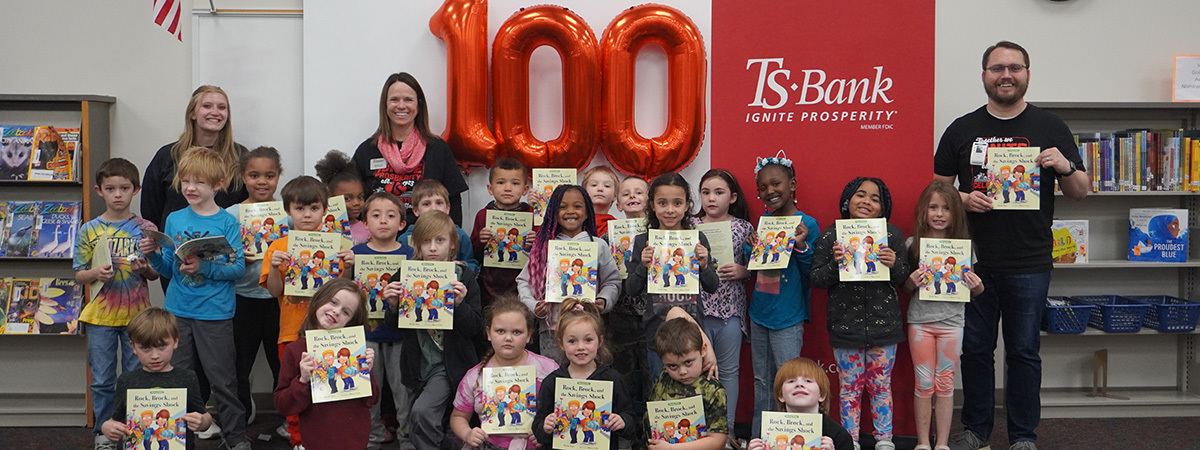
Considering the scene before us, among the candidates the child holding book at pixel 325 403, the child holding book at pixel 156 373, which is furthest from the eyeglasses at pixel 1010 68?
the child holding book at pixel 156 373

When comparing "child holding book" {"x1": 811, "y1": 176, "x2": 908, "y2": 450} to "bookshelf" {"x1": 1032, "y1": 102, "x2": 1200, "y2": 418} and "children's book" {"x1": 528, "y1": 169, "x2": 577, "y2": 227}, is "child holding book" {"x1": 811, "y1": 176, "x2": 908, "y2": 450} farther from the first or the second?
"bookshelf" {"x1": 1032, "y1": 102, "x2": 1200, "y2": 418}

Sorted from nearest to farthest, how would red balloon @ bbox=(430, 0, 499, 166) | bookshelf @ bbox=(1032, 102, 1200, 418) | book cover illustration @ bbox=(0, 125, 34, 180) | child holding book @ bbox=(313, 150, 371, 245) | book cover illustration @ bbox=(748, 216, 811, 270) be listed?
book cover illustration @ bbox=(748, 216, 811, 270) → child holding book @ bbox=(313, 150, 371, 245) → red balloon @ bbox=(430, 0, 499, 166) → book cover illustration @ bbox=(0, 125, 34, 180) → bookshelf @ bbox=(1032, 102, 1200, 418)

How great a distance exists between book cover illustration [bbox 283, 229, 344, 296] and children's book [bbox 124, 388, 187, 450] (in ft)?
2.53

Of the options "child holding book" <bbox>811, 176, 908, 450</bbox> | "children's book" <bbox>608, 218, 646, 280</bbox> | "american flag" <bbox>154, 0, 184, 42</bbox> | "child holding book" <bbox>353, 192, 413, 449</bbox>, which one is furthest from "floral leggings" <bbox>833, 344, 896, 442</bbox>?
"american flag" <bbox>154, 0, 184, 42</bbox>

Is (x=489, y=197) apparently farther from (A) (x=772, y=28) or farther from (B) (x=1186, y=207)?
(B) (x=1186, y=207)

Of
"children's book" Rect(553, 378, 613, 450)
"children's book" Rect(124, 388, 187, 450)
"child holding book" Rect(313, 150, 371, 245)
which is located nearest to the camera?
"children's book" Rect(124, 388, 187, 450)

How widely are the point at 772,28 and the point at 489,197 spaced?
172 cm

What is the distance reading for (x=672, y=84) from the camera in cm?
467

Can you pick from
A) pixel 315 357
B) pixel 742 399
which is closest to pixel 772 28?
pixel 742 399

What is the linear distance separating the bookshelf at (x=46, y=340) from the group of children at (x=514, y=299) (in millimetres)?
1133

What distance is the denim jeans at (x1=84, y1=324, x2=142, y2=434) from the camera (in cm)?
395

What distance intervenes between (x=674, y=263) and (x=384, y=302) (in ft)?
4.19

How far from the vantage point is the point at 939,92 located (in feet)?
17.0

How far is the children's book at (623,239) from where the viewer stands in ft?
13.3
